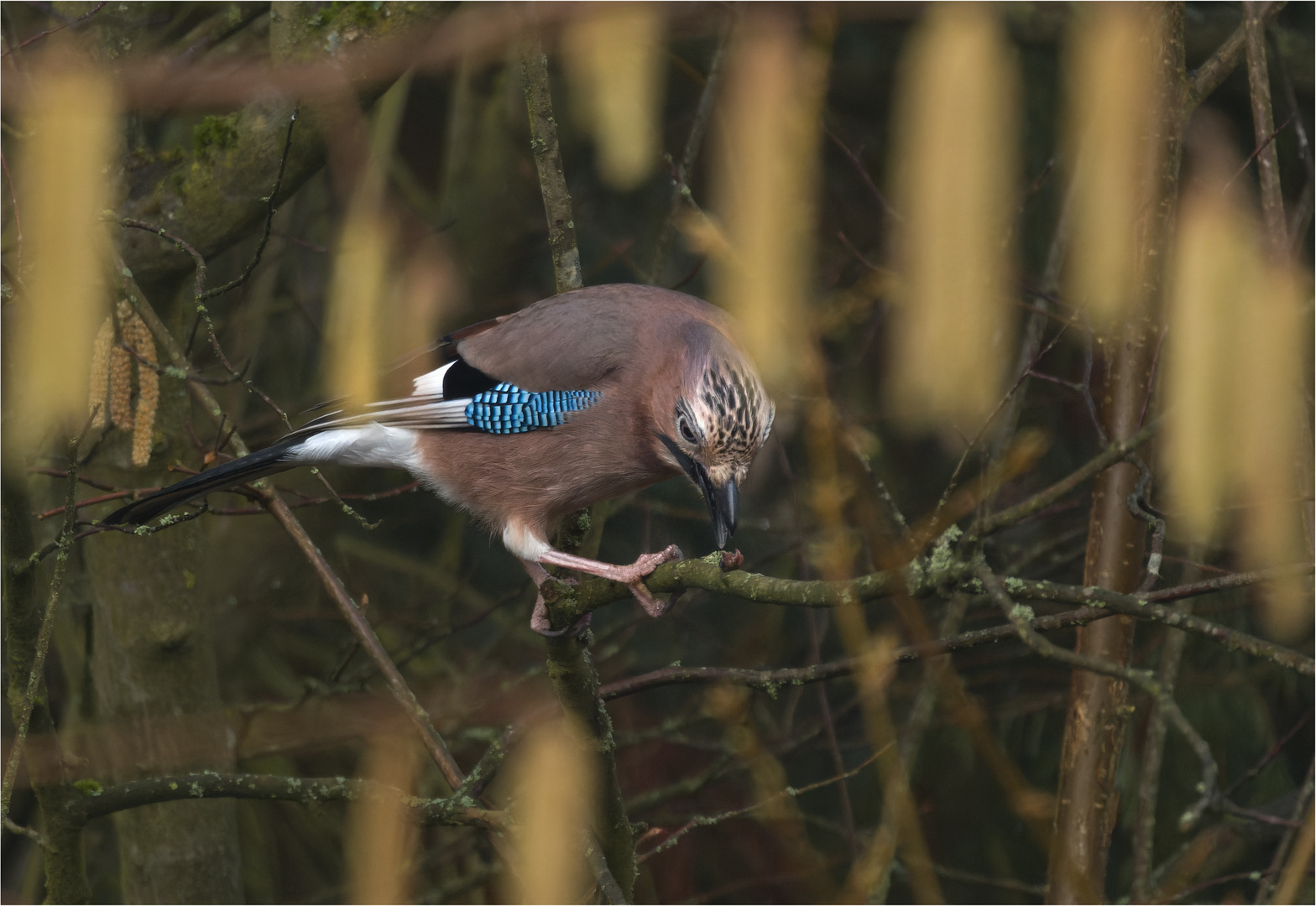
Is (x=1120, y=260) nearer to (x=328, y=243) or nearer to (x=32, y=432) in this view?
(x=32, y=432)

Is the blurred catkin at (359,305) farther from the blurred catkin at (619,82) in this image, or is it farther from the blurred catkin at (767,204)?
the blurred catkin at (767,204)

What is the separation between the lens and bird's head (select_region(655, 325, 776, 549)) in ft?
11.4

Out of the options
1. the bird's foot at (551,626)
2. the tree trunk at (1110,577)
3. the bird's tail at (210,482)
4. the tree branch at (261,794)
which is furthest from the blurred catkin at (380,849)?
the tree trunk at (1110,577)

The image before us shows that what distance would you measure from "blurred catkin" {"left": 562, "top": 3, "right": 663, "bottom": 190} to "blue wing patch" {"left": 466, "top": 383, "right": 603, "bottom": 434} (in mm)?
1546

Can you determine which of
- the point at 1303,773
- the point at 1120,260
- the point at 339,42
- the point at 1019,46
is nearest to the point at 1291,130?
the point at 1019,46

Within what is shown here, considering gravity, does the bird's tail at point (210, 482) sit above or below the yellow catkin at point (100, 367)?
below

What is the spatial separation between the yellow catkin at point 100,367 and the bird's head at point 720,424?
1461mm

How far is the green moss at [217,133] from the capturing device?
4289 mm

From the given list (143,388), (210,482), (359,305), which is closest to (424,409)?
(210,482)

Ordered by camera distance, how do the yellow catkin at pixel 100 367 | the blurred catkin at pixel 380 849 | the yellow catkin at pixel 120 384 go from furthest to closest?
the yellow catkin at pixel 120 384 < the yellow catkin at pixel 100 367 < the blurred catkin at pixel 380 849

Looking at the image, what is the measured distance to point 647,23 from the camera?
2.45 metres

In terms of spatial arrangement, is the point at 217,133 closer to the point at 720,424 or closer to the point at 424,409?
the point at 424,409

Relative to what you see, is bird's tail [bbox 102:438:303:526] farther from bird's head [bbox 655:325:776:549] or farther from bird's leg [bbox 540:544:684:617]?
bird's head [bbox 655:325:776:549]

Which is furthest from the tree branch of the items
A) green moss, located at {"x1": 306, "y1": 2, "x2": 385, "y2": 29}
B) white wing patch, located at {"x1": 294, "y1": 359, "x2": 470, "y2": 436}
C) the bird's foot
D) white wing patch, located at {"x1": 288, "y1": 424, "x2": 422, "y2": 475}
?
green moss, located at {"x1": 306, "y1": 2, "x2": 385, "y2": 29}
